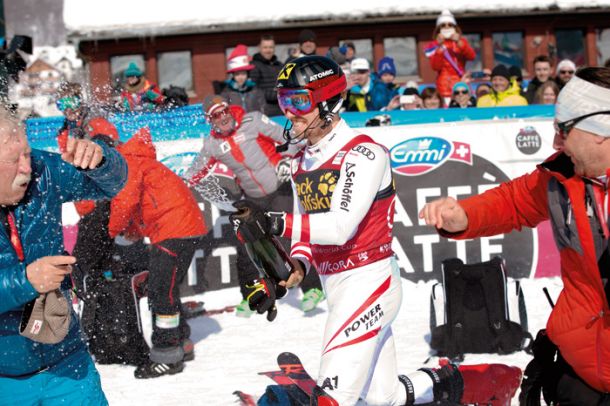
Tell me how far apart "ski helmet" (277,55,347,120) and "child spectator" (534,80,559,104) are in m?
6.89

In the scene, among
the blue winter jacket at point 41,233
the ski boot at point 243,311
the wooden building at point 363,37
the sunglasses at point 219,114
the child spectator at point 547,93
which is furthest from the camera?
the wooden building at point 363,37

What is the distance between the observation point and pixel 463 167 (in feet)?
29.8

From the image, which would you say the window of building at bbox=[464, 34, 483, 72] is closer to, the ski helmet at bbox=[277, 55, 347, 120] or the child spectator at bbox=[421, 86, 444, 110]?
the child spectator at bbox=[421, 86, 444, 110]

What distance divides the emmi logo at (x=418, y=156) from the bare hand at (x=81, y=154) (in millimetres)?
5960

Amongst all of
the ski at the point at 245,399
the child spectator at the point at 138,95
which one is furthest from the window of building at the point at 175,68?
the ski at the point at 245,399

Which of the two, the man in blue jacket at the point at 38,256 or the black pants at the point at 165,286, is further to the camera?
the black pants at the point at 165,286

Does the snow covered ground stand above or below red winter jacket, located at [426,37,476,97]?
below

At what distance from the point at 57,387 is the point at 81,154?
3.51 ft

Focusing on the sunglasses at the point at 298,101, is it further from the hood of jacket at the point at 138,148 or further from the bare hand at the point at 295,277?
the hood of jacket at the point at 138,148

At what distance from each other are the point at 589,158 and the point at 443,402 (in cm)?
256

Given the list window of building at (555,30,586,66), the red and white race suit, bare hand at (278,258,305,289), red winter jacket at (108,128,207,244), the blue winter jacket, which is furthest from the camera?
window of building at (555,30,586,66)

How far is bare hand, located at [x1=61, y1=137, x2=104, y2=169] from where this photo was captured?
338cm

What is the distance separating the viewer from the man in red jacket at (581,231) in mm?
2904

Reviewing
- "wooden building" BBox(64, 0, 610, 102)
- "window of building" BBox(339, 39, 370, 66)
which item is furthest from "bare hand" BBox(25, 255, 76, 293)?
"window of building" BBox(339, 39, 370, 66)
